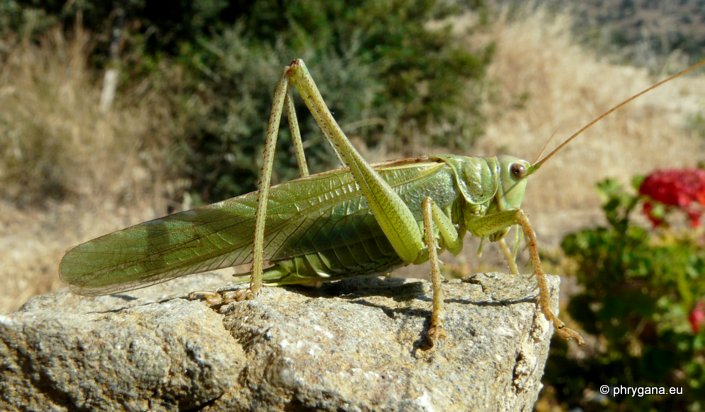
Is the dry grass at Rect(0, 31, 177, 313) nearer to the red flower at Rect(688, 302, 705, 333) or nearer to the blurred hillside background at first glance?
the blurred hillside background

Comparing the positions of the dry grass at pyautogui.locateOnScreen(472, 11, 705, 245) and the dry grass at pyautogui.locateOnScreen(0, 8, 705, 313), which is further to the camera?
the dry grass at pyautogui.locateOnScreen(472, 11, 705, 245)

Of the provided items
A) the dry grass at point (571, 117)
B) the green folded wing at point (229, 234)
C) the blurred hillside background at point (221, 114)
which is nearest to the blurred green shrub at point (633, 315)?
the blurred hillside background at point (221, 114)

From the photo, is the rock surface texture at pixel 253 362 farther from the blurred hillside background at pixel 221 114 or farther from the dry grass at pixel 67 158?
the dry grass at pixel 67 158

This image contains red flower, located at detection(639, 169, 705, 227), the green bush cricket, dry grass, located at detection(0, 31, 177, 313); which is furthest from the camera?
dry grass, located at detection(0, 31, 177, 313)

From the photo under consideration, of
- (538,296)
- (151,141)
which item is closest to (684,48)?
Result: (151,141)

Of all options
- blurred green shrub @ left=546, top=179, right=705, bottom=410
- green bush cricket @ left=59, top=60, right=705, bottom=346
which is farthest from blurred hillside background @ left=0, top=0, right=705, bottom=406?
green bush cricket @ left=59, top=60, right=705, bottom=346

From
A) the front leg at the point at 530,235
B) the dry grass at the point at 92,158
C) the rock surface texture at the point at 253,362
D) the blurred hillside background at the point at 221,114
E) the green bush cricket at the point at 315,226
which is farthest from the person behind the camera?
the blurred hillside background at the point at 221,114
